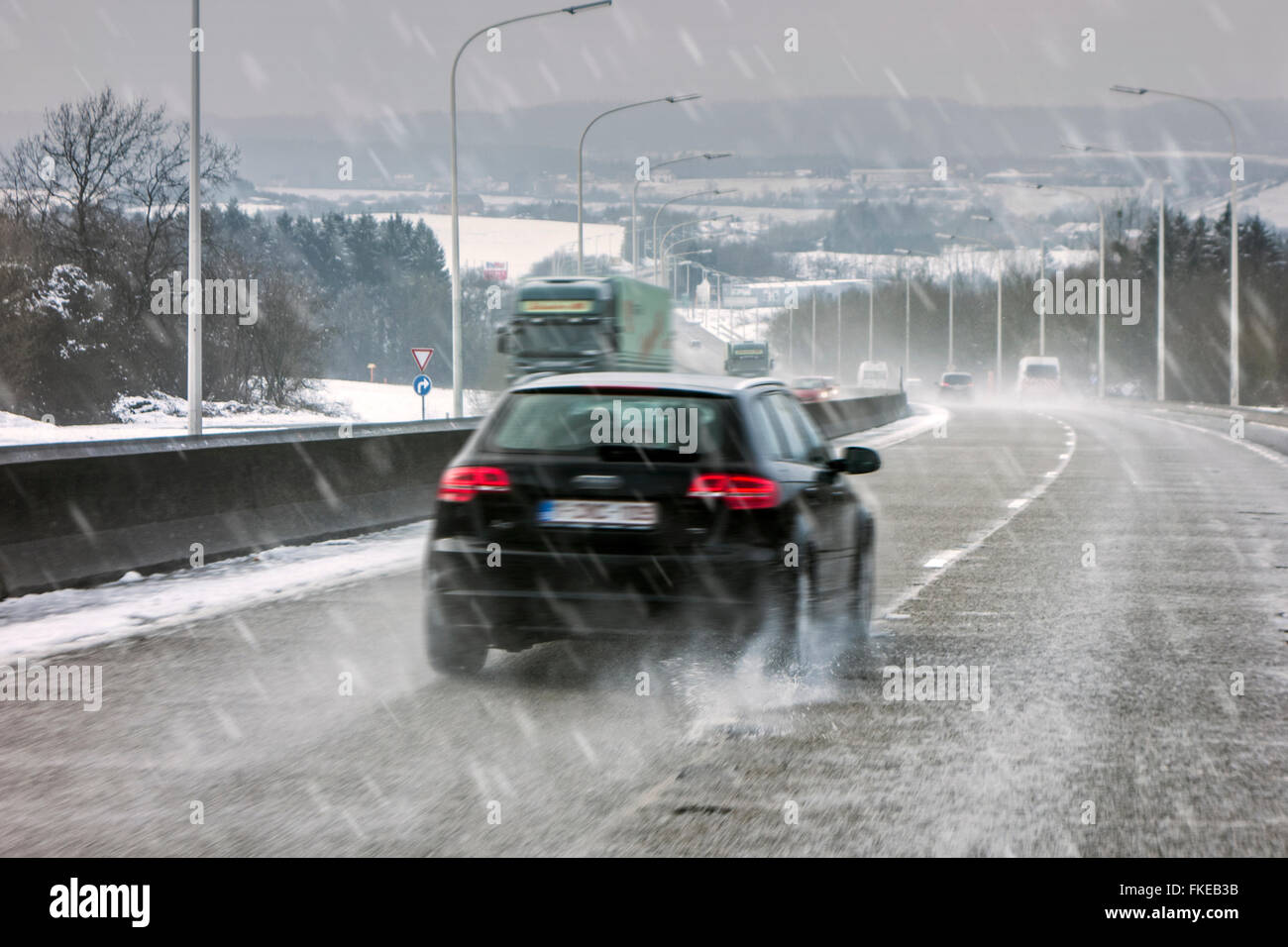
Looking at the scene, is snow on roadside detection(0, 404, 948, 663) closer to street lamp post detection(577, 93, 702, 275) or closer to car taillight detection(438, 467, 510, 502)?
car taillight detection(438, 467, 510, 502)

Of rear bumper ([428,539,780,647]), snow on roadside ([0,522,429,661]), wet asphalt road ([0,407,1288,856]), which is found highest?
rear bumper ([428,539,780,647])

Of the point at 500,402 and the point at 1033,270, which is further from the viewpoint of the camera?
the point at 1033,270

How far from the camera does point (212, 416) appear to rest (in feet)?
188

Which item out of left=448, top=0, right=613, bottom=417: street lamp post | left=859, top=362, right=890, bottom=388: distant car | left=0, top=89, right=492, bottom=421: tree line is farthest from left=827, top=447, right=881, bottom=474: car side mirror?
left=859, top=362, right=890, bottom=388: distant car

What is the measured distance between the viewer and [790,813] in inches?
210

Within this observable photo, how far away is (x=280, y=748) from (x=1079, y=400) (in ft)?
255

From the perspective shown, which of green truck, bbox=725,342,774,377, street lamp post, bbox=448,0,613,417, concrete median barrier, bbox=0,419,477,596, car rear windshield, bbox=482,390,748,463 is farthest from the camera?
green truck, bbox=725,342,774,377

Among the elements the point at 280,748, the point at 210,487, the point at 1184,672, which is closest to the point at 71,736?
the point at 280,748

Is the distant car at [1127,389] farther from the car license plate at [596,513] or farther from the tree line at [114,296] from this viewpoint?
the car license plate at [596,513]

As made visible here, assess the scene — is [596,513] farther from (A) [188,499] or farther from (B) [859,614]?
(A) [188,499]

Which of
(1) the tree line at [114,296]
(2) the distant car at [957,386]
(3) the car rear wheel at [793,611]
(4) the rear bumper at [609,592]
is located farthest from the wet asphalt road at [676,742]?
(2) the distant car at [957,386]

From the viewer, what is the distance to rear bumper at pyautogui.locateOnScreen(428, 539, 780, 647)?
23.9ft
